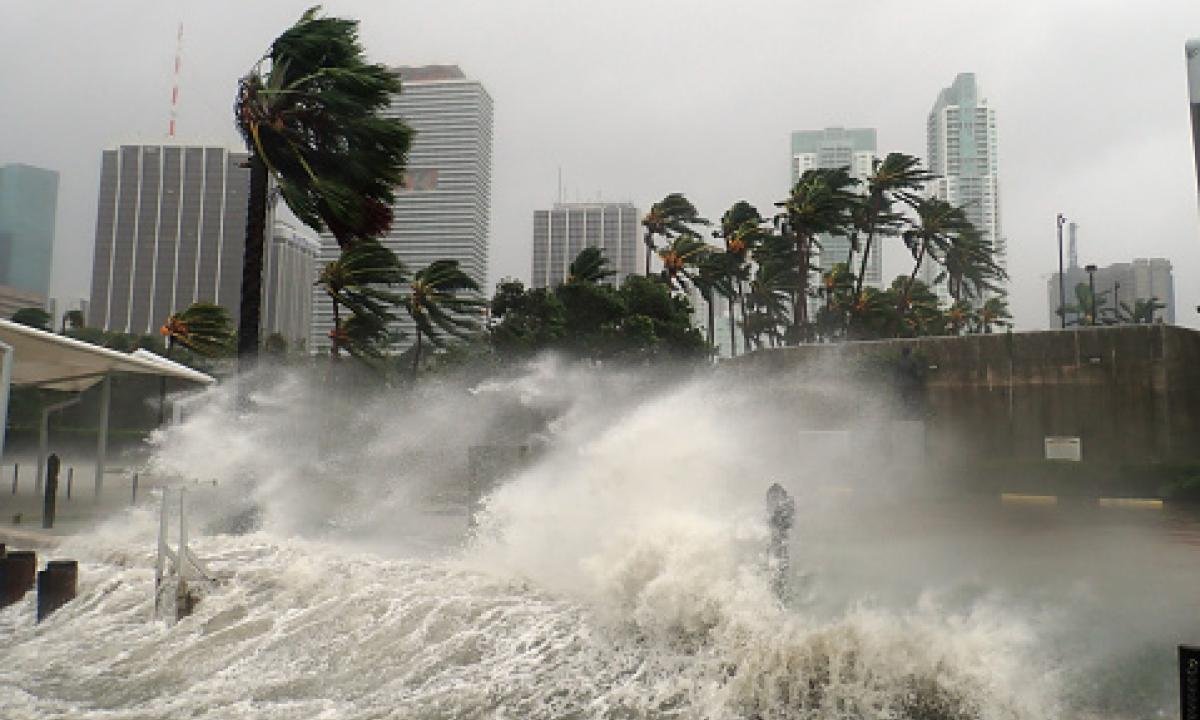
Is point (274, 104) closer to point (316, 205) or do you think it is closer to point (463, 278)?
point (316, 205)

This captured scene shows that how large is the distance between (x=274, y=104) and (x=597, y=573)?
349 inches

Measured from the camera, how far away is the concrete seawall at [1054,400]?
77.8 ft

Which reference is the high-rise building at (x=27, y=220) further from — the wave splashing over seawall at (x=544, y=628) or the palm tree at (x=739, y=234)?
the wave splashing over seawall at (x=544, y=628)

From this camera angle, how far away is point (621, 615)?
25.6 ft

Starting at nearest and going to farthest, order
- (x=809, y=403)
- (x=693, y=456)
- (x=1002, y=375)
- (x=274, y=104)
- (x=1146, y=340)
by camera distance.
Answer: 1. (x=693, y=456)
2. (x=274, y=104)
3. (x=1146, y=340)
4. (x=1002, y=375)
5. (x=809, y=403)

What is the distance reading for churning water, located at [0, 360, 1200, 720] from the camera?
6133 millimetres

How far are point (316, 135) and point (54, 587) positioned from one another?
7.26 metres

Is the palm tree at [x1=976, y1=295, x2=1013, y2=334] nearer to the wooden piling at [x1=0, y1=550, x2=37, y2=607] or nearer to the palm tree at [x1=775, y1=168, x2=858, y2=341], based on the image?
the palm tree at [x1=775, y1=168, x2=858, y2=341]

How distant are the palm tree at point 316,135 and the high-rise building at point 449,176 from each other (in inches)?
3175

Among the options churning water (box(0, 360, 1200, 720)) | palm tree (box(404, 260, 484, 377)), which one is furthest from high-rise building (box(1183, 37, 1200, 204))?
palm tree (box(404, 260, 484, 377))

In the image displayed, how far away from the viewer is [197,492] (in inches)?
670

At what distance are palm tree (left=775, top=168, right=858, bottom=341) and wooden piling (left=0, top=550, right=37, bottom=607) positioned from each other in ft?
125

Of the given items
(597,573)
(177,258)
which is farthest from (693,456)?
(177,258)

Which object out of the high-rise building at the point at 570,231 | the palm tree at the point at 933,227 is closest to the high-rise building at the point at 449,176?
the high-rise building at the point at 570,231
